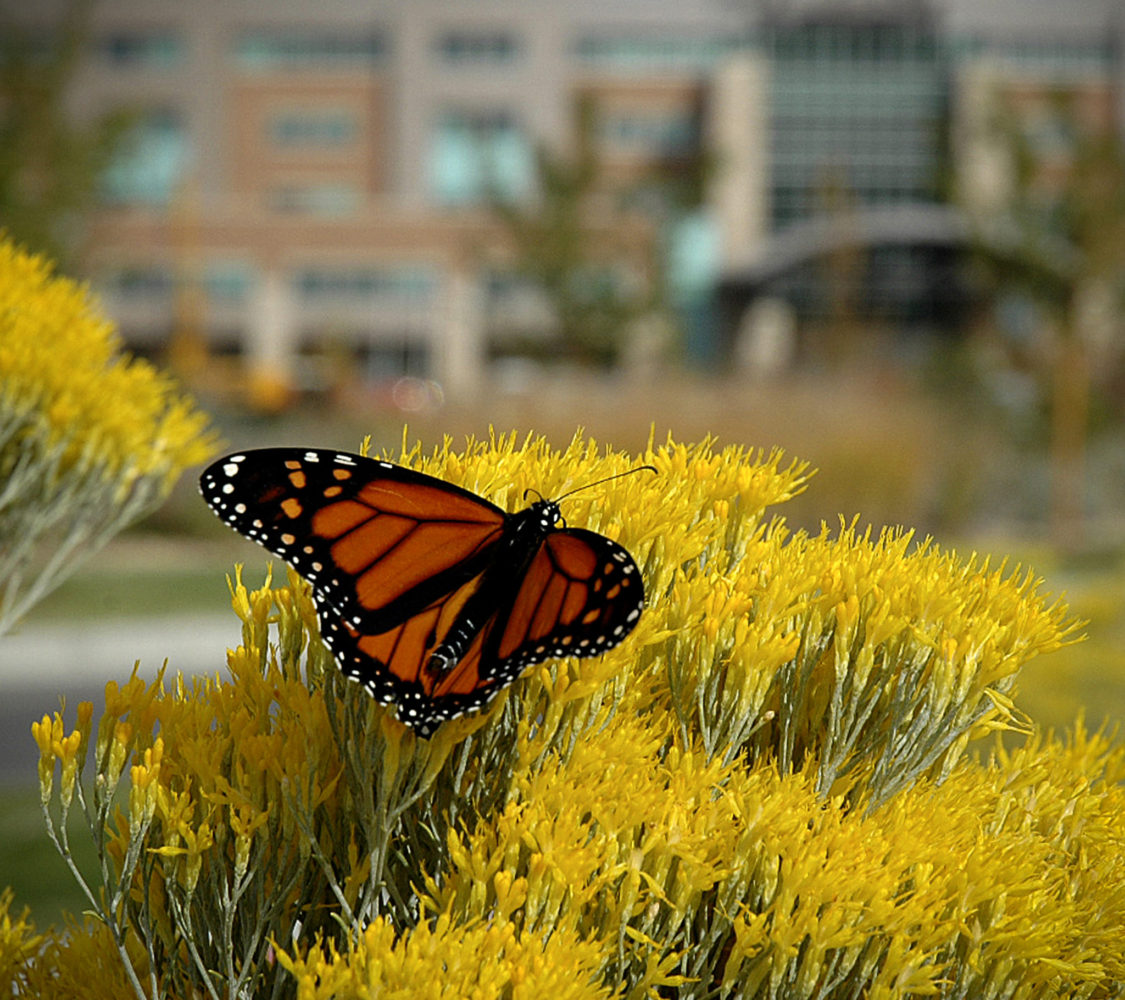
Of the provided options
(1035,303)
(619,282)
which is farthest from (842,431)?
(619,282)

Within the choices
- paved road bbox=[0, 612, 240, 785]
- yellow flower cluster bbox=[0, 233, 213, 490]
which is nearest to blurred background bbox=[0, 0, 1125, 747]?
paved road bbox=[0, 612, 240, 785]

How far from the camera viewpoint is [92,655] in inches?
487

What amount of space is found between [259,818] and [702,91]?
221ft

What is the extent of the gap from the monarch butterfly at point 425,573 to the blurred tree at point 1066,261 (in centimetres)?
1880

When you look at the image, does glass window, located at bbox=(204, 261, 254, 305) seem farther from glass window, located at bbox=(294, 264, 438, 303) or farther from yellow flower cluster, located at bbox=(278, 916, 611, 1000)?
yellow flower cluster, located at bbox=(278, 916, 611, 1000)

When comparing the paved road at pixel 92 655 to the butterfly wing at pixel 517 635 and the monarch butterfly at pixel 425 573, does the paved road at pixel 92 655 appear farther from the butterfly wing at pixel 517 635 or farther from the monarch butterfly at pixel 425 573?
the butterfly wing at pixel 517 635

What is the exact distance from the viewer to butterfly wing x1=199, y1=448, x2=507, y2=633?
1865 mm

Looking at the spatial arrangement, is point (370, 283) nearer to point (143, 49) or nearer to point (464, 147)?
point (464, 147)

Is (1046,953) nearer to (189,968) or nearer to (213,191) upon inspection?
(189,968)

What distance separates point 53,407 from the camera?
3.17 meters

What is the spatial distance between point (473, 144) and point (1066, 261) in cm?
→ 4759

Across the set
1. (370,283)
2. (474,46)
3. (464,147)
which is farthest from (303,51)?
(370,283)

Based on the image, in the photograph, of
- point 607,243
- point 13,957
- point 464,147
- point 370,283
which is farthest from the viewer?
point 464,147

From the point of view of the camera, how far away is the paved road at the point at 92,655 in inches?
433
